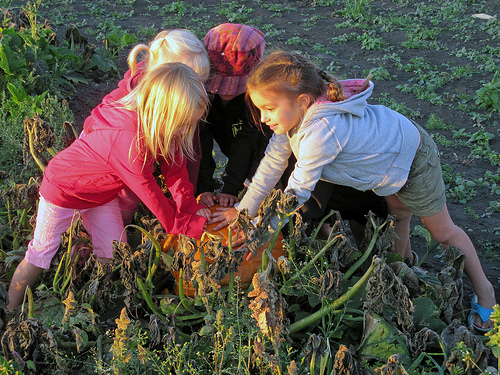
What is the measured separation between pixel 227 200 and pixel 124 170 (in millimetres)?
734

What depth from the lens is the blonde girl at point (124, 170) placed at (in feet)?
8.58

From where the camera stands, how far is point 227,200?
3211mm

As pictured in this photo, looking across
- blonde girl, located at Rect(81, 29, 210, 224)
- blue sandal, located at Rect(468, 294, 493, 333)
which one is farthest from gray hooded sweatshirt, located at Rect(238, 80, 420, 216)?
blue sandal, located at Rect(468, 294, 493, 333)

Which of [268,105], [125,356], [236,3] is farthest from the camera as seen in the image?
[236,3]

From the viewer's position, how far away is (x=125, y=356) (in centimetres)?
202

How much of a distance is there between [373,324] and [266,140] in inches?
53.3

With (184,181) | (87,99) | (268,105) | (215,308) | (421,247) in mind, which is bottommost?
(421,247)

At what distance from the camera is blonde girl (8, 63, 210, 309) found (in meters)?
2.62

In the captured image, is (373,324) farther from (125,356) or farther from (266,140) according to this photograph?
(266,140)

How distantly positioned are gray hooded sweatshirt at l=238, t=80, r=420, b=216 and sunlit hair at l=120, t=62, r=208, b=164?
0.55 meters

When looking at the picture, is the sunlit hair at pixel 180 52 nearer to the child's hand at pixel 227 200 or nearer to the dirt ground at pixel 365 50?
the child's hand at pixel 227 200

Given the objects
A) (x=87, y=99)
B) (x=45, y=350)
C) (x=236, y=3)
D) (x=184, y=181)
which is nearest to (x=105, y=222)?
(x=184, y=181)

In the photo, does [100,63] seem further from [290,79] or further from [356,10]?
[356,10]

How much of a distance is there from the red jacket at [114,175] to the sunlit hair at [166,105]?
8cm
